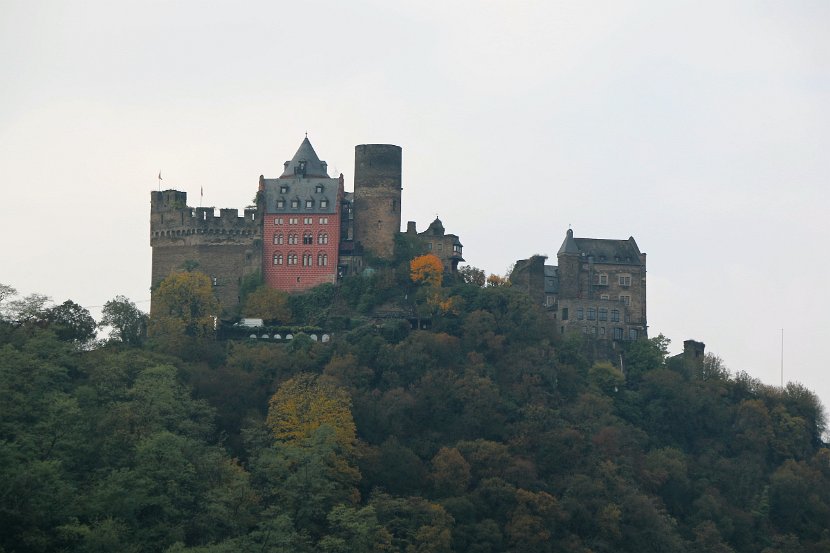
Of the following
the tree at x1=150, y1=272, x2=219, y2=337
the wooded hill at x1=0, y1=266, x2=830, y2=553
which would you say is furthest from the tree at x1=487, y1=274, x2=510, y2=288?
the tree at x1=150, y1=272, x2=219, y2=337

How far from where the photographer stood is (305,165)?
416 ft

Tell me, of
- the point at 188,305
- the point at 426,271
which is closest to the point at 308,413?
the point at 188,305

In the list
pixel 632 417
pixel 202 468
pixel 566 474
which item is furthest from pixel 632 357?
pixel 202 468

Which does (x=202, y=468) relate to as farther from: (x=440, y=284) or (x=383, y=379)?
(x=440, y=284)

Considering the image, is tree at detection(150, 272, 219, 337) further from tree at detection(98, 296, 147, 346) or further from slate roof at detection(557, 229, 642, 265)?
slate roof at detection(557, 229, 642, 265)

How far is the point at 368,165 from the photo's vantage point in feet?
412

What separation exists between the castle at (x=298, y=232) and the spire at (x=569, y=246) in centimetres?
952

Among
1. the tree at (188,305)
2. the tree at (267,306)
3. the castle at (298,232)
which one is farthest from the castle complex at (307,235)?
the tree at (188,305)

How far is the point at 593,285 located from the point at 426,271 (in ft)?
41.8

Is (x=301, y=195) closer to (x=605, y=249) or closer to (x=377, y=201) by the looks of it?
(x=377, y=201)

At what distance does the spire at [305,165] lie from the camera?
126500mm

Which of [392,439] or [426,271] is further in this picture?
[426,271]

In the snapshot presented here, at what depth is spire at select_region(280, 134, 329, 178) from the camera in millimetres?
126500

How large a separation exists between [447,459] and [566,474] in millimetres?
7085
